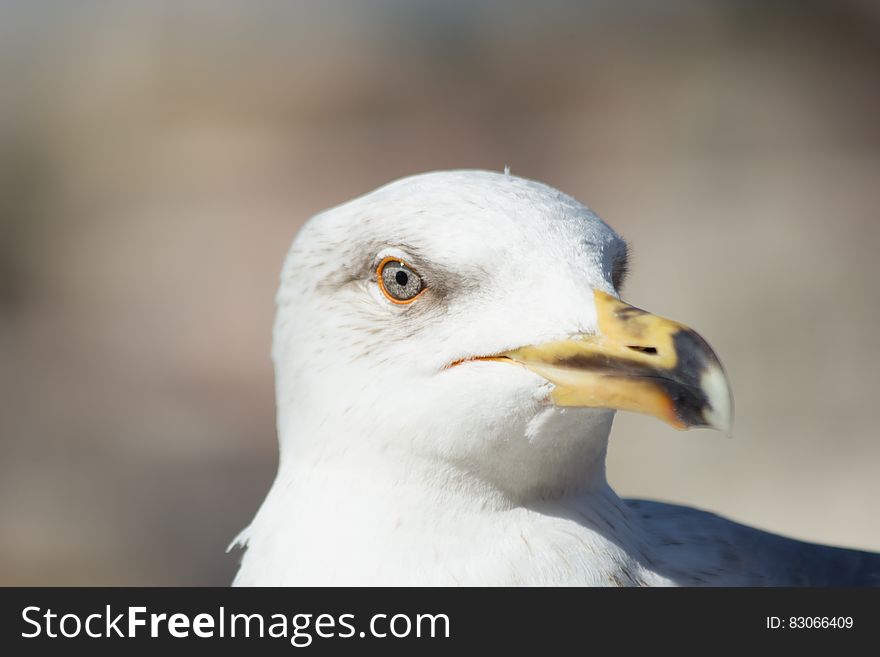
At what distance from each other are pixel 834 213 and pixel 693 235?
3.34 ft

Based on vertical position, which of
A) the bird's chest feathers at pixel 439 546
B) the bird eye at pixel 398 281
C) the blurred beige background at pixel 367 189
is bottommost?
the bird's chest feathers at pixel 439 546

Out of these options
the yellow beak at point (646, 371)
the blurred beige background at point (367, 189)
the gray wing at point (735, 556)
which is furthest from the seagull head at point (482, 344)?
the blurred beige background at point (367, 189)

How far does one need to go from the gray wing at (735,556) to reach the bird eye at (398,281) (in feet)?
2.77

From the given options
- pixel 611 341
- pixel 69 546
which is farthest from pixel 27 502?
pixel 611 341

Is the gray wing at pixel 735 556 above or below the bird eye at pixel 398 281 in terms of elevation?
below

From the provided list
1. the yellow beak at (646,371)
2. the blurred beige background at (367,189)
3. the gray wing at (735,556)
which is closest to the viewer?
the yellow beak at (646,371)

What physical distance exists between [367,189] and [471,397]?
7.36m

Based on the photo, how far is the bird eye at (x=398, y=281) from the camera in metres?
2.31

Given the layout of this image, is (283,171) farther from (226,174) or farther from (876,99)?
(876,99)

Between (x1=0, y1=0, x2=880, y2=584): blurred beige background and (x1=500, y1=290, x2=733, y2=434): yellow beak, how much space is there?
445cm

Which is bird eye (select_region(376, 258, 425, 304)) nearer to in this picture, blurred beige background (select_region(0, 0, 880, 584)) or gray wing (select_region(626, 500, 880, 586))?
gray wing (select_region(626, 500, 880, 586))

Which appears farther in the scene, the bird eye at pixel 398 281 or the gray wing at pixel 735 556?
the gray wing at pixel 735 556

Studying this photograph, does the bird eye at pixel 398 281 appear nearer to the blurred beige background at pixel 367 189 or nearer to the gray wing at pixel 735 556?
the gray wing at pixel 735 556

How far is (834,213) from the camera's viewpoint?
773cm
